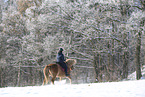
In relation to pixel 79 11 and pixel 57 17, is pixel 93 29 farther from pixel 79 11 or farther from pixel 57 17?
pixel 57 17

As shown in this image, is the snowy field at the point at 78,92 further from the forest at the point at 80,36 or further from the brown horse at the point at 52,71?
the forest at the point at 80,36

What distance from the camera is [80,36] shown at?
29.8 m

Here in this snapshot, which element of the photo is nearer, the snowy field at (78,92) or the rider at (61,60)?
the snowy field at (78,92)

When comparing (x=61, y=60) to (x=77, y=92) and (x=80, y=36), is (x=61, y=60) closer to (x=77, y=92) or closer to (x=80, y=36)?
(x=77, y=92)

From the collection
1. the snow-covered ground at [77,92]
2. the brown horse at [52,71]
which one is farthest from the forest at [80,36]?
the snow-covered ground at [77,92]

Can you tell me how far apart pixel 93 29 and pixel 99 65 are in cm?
794

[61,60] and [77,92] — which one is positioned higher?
[61,60]

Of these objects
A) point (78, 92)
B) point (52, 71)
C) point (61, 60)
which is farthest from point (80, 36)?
point (78, 92)

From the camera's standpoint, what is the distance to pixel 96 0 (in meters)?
20.9

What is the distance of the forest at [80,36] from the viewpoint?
805 inches

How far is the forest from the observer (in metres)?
20.5

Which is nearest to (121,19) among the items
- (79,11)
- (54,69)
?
(79,11)

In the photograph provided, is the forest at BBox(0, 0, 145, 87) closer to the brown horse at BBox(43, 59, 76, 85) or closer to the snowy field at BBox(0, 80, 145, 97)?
the brown horse at BBox(43, 59, 76, 85)

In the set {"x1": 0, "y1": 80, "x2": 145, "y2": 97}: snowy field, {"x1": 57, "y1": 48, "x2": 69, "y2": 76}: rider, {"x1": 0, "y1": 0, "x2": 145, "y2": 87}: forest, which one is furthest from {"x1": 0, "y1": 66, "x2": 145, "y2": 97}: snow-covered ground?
{"x1": 0, "y1": 0, "x2": 145, "y2": 87}: forest
